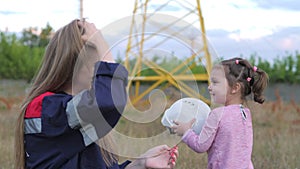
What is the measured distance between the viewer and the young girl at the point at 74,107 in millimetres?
2225

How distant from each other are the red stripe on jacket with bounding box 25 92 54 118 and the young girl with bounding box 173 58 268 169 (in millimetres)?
1000

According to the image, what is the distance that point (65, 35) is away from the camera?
2.46 meters

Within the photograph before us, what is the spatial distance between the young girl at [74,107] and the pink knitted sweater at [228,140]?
0.72 metres

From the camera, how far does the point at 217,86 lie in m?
3.26

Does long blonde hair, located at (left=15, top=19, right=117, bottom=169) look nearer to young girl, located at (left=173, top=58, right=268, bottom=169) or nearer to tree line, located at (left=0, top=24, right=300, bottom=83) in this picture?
young girl, located at (left=173, top=58, right=268, bottom=169)

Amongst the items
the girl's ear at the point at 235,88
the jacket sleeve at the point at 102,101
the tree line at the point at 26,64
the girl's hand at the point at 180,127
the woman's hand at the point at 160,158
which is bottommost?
the tree line at the point at 26,64

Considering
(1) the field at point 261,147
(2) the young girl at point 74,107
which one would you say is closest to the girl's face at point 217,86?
(1) the field at point 261,147

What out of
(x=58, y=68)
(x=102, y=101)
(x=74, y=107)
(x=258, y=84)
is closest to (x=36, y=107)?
(x=58, y=68)

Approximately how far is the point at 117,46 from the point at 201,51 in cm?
44

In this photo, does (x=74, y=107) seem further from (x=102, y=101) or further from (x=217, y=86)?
(x=217, y=86)

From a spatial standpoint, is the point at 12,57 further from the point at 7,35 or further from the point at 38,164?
the point at 38,164

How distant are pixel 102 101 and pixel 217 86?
3.97 feet

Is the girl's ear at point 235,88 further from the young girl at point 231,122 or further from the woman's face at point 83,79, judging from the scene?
the woman's face at point 83,79

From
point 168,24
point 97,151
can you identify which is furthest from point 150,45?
point 97,151
